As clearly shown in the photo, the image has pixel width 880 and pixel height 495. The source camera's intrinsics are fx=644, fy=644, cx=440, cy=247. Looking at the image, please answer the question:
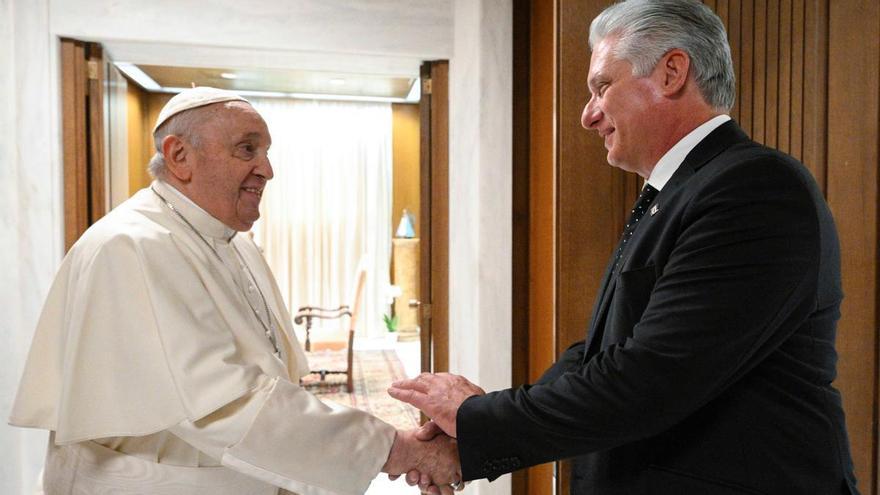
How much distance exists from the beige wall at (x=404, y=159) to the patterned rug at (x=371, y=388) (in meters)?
2.75

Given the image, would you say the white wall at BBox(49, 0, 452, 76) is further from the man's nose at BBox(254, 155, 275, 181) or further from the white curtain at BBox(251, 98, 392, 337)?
the white curtain at BBox(251, 98, 392, 337)

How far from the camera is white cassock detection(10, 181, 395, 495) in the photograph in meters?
1.58

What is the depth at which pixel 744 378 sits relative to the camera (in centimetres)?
113

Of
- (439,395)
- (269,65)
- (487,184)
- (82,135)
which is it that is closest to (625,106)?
(439,395)

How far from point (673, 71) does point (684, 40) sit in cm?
6

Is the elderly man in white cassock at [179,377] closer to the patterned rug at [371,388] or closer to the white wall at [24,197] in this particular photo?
the white wall at [24,197]

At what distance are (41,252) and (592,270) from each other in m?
2.80

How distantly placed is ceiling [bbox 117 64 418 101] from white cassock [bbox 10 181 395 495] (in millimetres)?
6680

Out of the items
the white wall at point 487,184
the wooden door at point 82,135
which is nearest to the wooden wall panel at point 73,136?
the wooden door at point 82,135

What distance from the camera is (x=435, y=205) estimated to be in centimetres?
366

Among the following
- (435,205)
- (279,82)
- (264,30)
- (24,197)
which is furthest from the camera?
(279,82)

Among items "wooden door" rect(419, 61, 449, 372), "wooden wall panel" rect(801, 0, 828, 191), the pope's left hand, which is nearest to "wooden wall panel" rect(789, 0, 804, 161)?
"wooden wall panel" rect(801, 0, 828, 191)

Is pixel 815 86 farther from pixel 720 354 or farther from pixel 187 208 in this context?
pixel 187 208

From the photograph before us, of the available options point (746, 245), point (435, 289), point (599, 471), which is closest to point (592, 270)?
point (599, 471)
